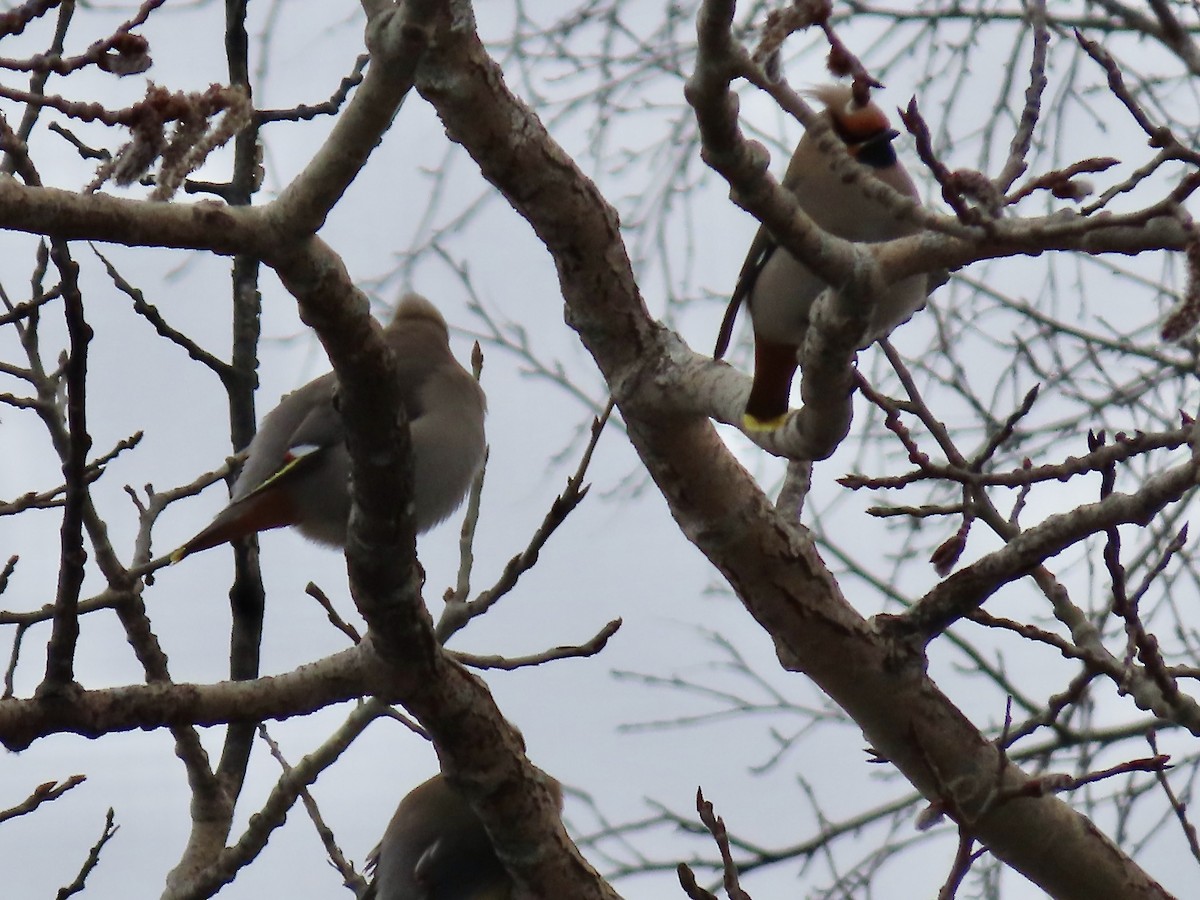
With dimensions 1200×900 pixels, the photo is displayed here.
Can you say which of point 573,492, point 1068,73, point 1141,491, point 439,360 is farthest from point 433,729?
point 1068,73

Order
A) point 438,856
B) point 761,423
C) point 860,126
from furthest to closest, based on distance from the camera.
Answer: point 860,126 < point 438,856 < point 761,423

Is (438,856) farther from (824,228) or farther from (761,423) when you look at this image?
(824,228)

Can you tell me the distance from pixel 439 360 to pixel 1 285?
4.12ft

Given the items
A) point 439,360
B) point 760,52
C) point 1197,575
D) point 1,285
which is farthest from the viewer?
point 1197,575

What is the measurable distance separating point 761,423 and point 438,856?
159 cm

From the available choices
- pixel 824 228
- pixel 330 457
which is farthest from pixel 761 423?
pixel 330 457

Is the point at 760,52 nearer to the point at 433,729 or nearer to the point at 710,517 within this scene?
the point at 710,517

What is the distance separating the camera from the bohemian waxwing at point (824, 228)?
11.8ft

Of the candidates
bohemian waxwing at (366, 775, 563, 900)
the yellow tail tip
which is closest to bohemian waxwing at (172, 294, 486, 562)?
bohemian waxwing at (366, 775, 563, 900)

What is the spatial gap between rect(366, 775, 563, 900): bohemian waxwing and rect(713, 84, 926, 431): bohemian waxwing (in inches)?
46.7

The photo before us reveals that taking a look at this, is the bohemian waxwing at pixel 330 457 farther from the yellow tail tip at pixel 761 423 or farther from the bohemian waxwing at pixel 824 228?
the yellow tail tip at pixel 761 423

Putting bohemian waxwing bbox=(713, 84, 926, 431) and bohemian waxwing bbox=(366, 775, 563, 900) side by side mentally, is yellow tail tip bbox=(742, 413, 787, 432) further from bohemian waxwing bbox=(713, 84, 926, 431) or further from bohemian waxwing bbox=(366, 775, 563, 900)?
bohemian waxwing bbox=(366, 775, 563, 900)

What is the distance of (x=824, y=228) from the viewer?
3941mm

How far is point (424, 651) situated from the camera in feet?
9.18
